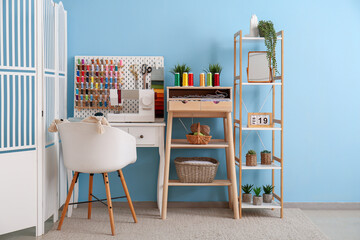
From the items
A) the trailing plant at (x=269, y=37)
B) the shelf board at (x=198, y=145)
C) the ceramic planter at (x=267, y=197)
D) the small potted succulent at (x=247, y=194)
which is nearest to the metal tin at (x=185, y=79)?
the shelf board at (x=198, y=145)

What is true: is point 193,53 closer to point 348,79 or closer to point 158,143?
point 158,143

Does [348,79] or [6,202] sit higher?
[348,79]

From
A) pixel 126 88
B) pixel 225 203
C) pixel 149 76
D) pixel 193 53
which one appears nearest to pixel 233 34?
pixel 193 53

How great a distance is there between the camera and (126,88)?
378 cm

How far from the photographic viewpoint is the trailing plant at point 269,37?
3424mm

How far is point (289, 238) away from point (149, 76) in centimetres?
188

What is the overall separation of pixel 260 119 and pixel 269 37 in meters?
0.72

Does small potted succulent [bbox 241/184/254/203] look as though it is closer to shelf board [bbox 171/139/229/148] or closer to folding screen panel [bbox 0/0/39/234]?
shelf board [bbox 171/139/229/148]

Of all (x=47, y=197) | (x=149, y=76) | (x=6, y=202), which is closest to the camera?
(x=6, y=202)

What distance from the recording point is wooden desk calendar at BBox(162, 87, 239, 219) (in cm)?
336

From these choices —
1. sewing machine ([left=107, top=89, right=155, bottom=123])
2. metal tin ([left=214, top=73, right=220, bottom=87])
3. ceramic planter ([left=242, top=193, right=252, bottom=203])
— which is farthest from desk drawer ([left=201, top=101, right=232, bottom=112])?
ceramic planter ([left=242, top=193, right=252, bottom=203])

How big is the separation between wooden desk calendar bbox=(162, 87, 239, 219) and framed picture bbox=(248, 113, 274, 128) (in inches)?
9.2

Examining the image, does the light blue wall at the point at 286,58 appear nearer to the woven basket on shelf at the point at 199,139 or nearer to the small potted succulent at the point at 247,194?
the small potted succulent at the point at 247,194

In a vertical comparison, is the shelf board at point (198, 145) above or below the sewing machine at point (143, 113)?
below
